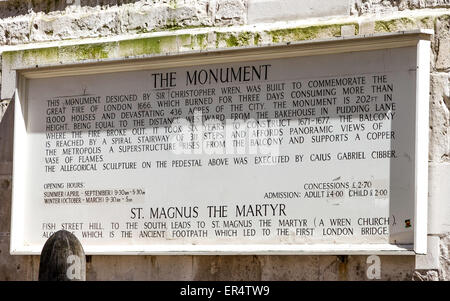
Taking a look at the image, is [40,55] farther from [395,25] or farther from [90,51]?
[395,25]

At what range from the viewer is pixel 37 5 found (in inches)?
315

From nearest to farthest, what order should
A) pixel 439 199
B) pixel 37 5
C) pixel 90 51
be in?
pixel 439 199
pixel 90 51
pixel 37 5

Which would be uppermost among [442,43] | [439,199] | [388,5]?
[388,5]

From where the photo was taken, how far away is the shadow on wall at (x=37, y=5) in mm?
7793

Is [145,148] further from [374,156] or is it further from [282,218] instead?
[374,156]

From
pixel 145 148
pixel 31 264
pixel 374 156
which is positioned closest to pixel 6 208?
pixel 31 264

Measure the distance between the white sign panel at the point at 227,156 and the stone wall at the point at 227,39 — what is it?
0.13 metres

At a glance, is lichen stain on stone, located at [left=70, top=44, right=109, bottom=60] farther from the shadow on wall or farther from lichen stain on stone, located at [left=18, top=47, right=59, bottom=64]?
the shadow on wall

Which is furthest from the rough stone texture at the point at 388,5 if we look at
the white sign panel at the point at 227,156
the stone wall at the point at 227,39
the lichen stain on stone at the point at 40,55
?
the lichen stain on stone at the point at 40,55

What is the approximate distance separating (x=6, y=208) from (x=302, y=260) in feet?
7.55

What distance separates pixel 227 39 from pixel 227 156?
31.8 inches

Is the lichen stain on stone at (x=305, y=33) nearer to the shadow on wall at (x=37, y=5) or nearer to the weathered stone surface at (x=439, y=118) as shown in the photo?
the weathered stone surface at (x=439, y=118)

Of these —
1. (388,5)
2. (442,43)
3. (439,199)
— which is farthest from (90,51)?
(439,199)

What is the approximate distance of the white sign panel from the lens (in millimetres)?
6582
